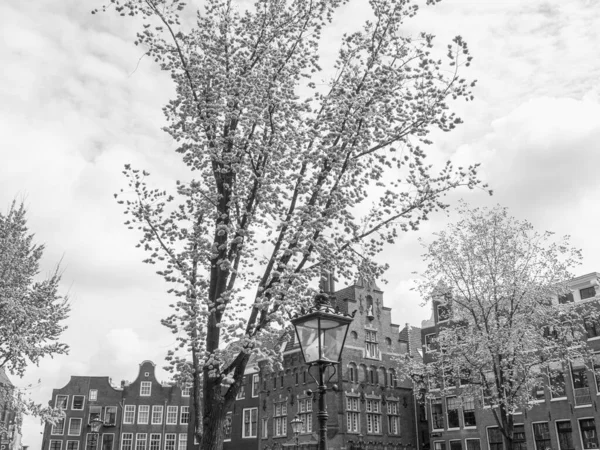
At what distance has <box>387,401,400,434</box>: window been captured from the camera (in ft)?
158

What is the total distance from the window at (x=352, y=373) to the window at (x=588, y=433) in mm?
17931

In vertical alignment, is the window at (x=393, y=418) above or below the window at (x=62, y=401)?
below

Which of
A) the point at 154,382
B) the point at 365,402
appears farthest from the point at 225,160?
the point at 154,382

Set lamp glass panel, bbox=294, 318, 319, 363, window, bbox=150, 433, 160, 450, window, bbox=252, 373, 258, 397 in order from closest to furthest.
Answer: lamp glass panel, bbox=294, 318, 319, 363
window, bbox=252, 373, 258, 397
window, bbox=150, 433, 160, 450

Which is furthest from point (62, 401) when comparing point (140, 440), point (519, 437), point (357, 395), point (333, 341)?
point (333, 341)

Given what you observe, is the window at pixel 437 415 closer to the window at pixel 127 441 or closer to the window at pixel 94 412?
the window at pixel 127 441

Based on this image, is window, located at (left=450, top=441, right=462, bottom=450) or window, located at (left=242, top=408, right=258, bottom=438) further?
window, located at (left=242, top=408, right=258, bottom=438)

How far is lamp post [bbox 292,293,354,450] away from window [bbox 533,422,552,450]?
31028mm

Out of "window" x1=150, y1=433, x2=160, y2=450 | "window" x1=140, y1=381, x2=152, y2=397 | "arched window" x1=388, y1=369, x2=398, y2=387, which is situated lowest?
"window" x1=150, y1=433, x2=160, y2=450

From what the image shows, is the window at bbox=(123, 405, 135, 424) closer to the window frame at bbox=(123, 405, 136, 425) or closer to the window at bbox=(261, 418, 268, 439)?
the window frame at bbox=(123, 405, 136, 425)

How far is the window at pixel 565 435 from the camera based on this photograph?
34812 millimetres

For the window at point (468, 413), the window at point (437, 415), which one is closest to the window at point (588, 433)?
the window at point (468, 413)

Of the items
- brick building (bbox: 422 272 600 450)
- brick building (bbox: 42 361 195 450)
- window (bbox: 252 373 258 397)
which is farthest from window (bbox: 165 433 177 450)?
brick building (bbox: 422 272 600 450)

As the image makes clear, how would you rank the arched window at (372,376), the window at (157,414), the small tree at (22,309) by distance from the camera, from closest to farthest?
the small tree at (22,309) → the arched window at (372,376) → the window at (157,414)
